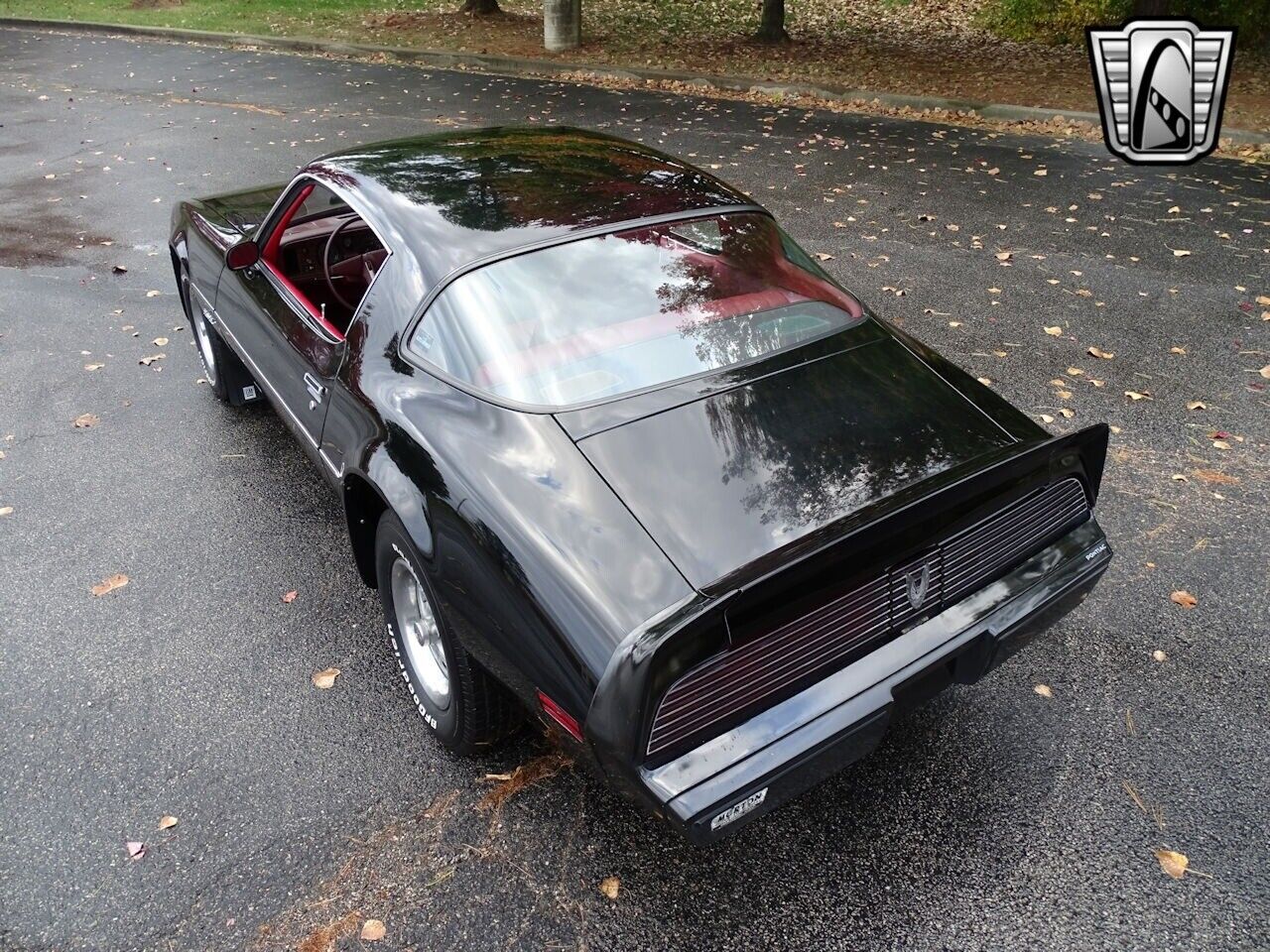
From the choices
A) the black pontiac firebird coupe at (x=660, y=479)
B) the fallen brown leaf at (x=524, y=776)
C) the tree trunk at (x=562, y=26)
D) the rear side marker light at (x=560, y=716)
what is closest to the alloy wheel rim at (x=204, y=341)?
the black pontiac firebird coupe at (x=660, y=479)

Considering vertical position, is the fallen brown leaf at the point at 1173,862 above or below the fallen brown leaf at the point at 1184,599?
below

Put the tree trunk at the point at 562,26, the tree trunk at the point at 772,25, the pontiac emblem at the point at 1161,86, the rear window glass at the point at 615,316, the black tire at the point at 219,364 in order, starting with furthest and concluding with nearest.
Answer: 1. the tree trunk at the point at 772,25
2. the tree trunk at the point at 562,26
3. the pontiac emblem at the point at 1161,86
4. the black tire at the point at 219,364
5. the rear window glass at the point at 615,316

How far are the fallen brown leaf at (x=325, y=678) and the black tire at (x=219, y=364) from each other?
1955 mm

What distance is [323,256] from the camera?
13.4ft

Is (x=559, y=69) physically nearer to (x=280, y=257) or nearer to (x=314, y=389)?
(x=280, y=257)

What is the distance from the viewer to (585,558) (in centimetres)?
221

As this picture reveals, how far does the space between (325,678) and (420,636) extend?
49 cm

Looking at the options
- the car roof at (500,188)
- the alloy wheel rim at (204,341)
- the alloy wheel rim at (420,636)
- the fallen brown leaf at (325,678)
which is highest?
the car roof at (500,188)

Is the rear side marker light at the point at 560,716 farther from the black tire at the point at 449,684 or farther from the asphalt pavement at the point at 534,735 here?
the asphalt pavement at the point at 534,735

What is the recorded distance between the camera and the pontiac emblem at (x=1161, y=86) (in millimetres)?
9359

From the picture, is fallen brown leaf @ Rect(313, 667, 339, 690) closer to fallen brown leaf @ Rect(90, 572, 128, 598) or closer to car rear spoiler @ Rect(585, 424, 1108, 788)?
fallen brown leaf @ Rect(90, 572, 128, 598)

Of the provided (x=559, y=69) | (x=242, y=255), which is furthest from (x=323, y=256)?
(x=559, y=69)

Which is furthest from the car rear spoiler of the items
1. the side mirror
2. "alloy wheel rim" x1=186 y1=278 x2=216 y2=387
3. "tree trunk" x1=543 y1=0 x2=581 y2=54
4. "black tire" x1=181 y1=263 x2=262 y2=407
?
"tree trunk" x1=543 y1=0 x2=581 y2=54

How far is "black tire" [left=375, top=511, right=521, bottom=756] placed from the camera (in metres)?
2.61
